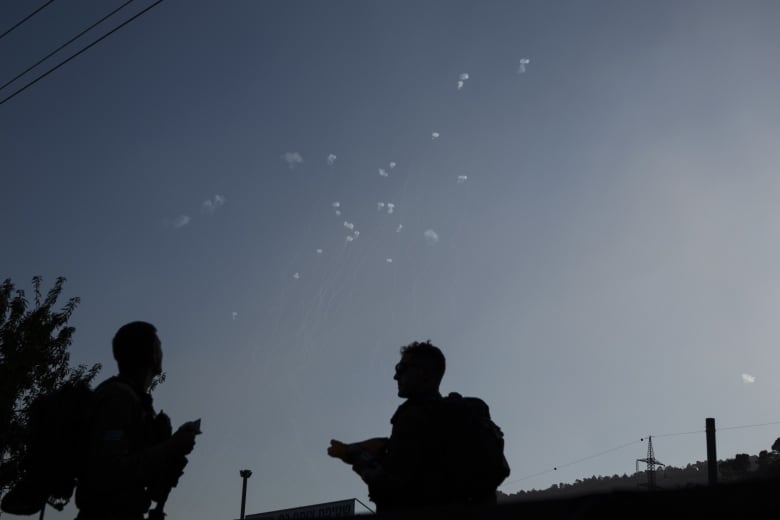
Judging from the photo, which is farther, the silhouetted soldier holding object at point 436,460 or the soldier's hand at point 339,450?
the soldier's hand at point 339,450

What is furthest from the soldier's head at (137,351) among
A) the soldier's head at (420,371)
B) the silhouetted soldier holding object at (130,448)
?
the soldier's head at (420,371)

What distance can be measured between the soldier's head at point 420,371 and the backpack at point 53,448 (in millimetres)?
1715

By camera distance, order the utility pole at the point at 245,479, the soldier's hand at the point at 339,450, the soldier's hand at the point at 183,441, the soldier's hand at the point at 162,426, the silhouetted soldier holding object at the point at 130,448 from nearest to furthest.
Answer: the silhouetted soldier holding object at the point at 130,448
the soldier's hand at the point at 183,441
the soldier's hand at the point at 162,426
the soldier's hand at the point at 339,450
the utility pole at the point at 245,479

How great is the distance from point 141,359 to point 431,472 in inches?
58.1

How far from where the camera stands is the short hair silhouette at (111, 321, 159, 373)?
3.47 metres

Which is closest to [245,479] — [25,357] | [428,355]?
[25,357]

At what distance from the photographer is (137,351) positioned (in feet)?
11.5

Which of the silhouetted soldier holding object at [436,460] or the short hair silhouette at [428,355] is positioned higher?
the short hair silhouette at [428,355]

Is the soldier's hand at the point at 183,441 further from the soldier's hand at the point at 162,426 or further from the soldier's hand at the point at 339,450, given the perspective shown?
the soldier's hand at the point at 339,450

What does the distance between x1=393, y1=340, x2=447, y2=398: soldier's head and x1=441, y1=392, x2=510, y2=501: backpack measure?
0.39 meters

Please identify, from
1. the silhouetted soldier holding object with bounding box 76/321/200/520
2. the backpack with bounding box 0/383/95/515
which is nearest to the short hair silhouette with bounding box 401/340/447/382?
the silhouetted soldier holding object with bounding box 76/321/200/520

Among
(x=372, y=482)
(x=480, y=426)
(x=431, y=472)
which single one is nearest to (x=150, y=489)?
(x=372, y=482)

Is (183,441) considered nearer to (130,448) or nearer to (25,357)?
(130,448)

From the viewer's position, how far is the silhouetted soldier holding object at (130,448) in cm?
307
